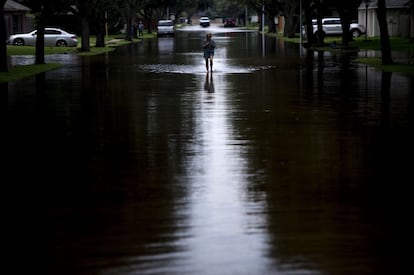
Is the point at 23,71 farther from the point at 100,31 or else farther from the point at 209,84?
the point at 100,31

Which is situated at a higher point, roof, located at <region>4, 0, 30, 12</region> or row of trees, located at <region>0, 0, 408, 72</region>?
roof, located at <region>4, 0, 30, 12</region>

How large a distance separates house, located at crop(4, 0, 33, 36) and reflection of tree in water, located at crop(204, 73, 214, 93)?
39.2 metres

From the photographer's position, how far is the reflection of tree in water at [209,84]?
87.5 feet

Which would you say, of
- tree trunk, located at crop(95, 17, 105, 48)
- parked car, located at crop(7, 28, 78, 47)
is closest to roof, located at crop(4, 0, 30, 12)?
parked car, located at crop(7, 28, 78, 47)

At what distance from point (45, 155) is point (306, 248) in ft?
21.9

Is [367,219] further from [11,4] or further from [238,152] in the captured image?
[11,4]

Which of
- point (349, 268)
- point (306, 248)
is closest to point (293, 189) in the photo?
point (306, 248)

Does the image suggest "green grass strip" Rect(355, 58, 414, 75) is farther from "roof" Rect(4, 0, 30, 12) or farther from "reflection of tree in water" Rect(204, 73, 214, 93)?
"roof" Rect(4, 0, 30, 12)

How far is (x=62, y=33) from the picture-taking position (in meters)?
64.9

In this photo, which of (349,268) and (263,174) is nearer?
(349,268)

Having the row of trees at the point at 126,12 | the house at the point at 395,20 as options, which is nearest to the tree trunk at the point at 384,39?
the row of trees at the point at 126,12

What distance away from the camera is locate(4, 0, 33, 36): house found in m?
70.1

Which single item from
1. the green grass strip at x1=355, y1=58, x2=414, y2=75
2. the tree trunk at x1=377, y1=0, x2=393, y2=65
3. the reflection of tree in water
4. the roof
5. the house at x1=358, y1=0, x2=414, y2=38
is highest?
the roof

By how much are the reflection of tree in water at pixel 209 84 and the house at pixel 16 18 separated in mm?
39218
